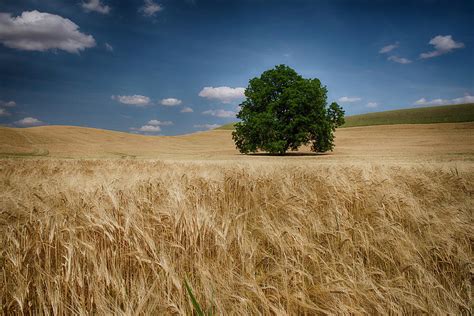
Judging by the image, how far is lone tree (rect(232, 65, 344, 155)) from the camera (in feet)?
119

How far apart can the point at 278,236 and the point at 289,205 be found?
113cm

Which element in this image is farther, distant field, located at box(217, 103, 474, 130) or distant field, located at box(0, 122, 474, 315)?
distant field, located at box(217, 103, 474, 130)

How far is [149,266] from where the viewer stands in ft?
7.16

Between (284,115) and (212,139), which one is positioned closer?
(284,115)

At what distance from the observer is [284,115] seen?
127ft

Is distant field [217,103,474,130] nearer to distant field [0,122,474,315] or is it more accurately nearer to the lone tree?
the lone tree

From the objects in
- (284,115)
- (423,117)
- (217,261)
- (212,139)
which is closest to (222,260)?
(217,261)

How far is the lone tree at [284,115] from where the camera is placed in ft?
119

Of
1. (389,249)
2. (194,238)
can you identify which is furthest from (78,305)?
(389,249)

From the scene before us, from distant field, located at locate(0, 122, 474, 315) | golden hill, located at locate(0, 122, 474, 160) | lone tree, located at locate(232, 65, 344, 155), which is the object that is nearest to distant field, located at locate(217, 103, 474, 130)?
golden hill, located at locate(0, 122, 474, 160)

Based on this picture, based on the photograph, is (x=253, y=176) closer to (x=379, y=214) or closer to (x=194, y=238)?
(x=379, y=214)

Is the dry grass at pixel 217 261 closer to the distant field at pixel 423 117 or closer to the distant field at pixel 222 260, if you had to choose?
the distant field at pixel 222 260

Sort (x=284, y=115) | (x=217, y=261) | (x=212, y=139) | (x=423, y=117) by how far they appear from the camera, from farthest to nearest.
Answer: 1. (x=423, y=117)
2. (x=212, y=139)
3. (x=284, y=115)
4. (x=217, y=261)

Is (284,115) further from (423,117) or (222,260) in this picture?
(423,117)
